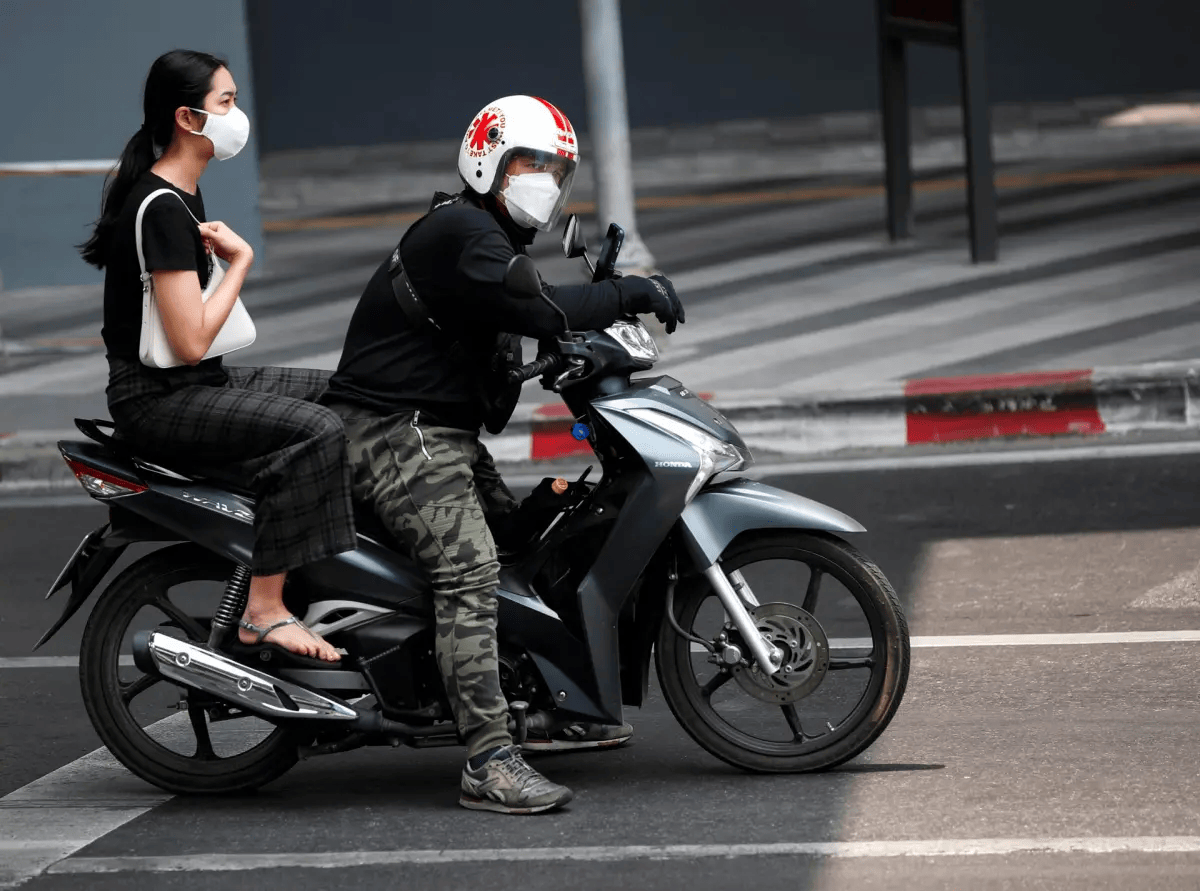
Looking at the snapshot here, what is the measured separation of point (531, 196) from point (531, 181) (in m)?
0.03

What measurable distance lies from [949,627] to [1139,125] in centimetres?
1093

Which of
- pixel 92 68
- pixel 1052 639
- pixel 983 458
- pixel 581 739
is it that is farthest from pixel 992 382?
pixel 92 68

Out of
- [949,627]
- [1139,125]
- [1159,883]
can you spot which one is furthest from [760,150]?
[1159,883]

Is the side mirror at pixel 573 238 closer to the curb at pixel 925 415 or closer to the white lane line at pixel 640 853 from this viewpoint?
the white lane line at pixel 640 853

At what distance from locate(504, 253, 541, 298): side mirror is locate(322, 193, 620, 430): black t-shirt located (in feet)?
0.21

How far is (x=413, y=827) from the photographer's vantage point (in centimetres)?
462

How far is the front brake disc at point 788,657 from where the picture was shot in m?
4.75

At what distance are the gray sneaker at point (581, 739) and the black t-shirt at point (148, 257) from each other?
1.20 meters

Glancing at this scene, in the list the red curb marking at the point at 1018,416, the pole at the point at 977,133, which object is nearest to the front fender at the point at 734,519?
the red curb marking at the point at 1018,416

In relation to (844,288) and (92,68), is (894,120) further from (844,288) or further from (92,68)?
(92,68)

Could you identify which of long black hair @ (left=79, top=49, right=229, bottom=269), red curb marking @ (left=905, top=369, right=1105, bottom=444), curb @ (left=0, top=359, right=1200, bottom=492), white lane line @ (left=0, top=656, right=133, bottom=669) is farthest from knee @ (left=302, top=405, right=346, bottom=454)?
red curb marking @ (left=905, top=369, right=1105, bottom=444)

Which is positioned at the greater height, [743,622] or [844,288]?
[743,622]

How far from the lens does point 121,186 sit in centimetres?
471

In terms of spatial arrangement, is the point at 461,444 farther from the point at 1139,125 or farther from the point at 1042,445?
the point at 1139,125
